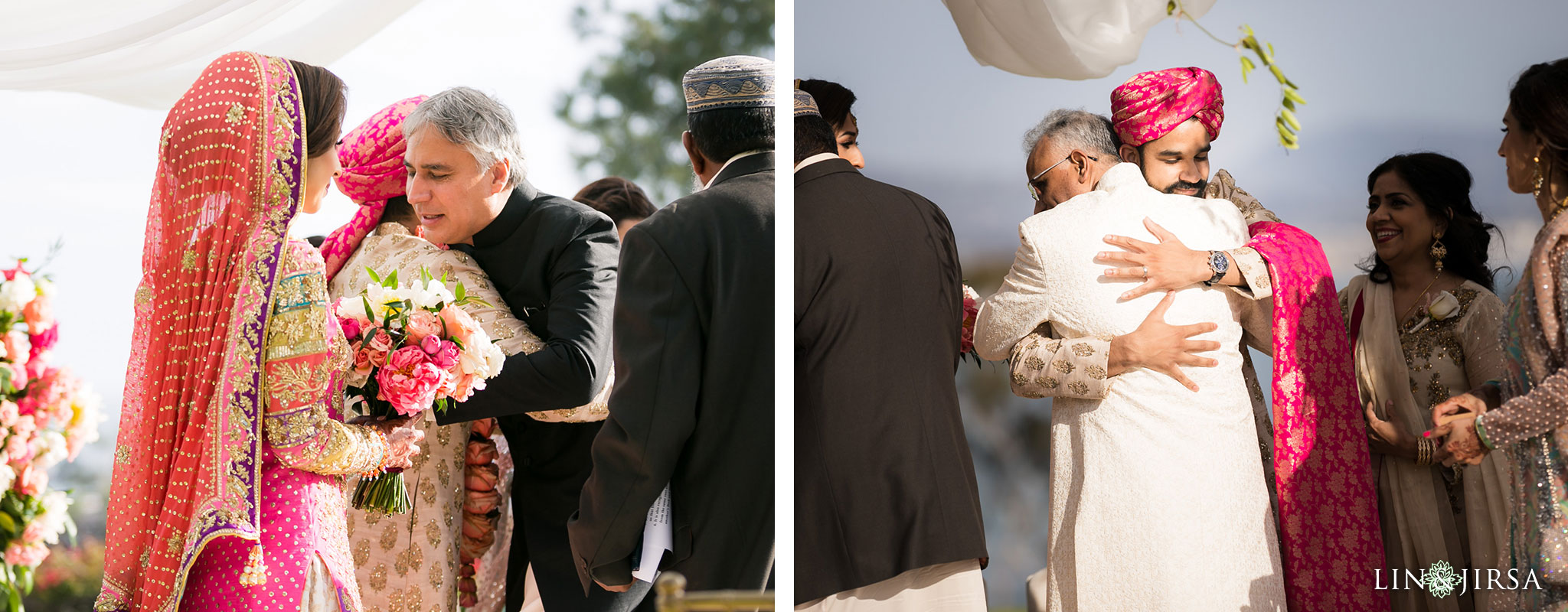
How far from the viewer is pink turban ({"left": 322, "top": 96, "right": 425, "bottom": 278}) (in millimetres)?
2812

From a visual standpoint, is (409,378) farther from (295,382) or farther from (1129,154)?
(1129,154)

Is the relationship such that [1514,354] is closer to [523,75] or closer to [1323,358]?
[1323,358]

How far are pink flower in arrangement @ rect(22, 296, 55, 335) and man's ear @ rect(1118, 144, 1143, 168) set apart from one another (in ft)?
8.92

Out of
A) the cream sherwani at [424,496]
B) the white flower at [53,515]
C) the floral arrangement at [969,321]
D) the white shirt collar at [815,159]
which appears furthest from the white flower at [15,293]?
the floral arrangement at [969,321]

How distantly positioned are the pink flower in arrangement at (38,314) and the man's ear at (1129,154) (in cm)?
272

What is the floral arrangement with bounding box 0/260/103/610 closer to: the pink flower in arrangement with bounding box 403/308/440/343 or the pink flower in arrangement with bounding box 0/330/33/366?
the pink flower in arrangement with bounding box 0/330/33/366

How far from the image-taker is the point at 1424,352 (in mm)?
2703

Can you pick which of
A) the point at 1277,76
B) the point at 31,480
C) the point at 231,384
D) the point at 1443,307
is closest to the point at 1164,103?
the point at 1277,76

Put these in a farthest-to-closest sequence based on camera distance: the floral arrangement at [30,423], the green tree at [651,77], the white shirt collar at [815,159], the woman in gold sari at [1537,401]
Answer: the green tree at [651,77]
the white shirt collar at [815,159]
the floral arrangement at [30,423]
the woman in gold sari at [1537,401]

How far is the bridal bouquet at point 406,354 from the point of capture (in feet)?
7.25

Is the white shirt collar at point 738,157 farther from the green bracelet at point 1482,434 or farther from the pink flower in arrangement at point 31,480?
the pink flower in arrangement at point 31,480

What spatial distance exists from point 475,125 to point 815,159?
88cm

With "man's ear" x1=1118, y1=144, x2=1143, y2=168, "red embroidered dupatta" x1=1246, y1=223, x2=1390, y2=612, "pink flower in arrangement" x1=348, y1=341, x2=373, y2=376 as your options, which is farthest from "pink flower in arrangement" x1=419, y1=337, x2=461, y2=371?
"red embroidered dupatta" x1=1246, y1=223, x2=1390, y2=612

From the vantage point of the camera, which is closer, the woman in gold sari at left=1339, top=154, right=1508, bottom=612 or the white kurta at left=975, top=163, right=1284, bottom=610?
the white kurta at left=975, top=163, right=1284, bottom=610
